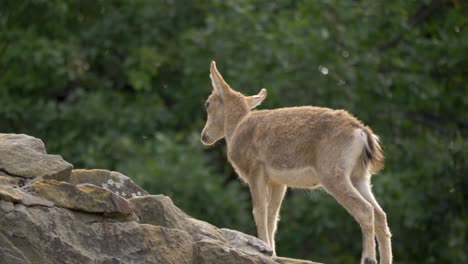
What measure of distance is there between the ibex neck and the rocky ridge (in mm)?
2640

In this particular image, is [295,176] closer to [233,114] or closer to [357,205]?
[357,205]

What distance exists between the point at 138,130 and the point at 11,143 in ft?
37.7

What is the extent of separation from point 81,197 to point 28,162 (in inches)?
25.2

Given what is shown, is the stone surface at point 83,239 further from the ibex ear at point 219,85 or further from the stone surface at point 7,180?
the ibex ear at point 219,85

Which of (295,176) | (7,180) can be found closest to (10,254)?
(7,180)

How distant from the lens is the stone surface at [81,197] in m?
8.76

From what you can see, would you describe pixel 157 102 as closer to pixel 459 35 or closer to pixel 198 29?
pixel 198 29

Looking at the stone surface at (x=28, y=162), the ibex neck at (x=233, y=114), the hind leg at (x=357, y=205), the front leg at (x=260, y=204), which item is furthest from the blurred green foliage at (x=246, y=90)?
the stone surface at (x=28, y=162)

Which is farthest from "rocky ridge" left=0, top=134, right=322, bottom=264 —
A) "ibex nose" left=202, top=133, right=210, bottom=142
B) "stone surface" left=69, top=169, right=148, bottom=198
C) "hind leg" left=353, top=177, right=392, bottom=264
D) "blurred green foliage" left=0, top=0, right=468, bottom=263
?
"blurred green foliage" left=0, top=0, right=468, bottom=263

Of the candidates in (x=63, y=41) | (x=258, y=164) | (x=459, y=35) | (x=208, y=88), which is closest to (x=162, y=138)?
(x=208, y=88)

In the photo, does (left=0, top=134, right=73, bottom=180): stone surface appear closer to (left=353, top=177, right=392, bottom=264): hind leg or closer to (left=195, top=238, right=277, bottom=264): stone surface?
(left=195, top=238, right=277, bottom=264): stone surface

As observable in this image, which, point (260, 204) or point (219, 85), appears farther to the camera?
point (219, 85)

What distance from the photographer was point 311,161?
10594 mm

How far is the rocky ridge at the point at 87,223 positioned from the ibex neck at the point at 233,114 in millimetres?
2640
